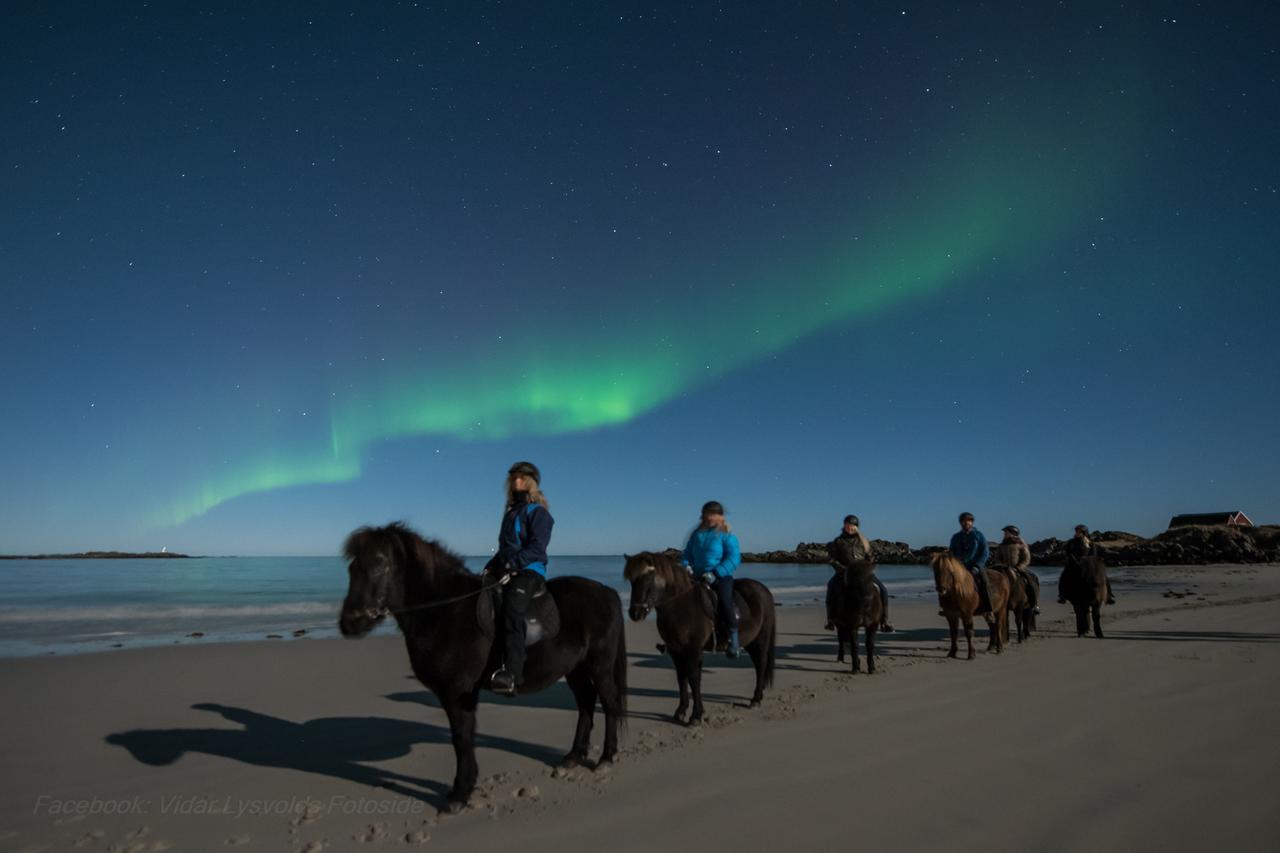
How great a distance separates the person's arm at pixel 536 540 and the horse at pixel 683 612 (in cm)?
170

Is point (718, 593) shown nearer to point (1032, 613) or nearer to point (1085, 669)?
point (1085, 669)

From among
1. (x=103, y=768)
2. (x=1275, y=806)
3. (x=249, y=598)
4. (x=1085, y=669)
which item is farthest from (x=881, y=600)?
(x=249, y=598)

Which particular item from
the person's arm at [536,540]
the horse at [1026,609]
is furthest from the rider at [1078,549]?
the person's arm at [536,540]

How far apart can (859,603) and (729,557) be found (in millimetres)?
3192

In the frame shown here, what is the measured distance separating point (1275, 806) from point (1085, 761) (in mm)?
1109

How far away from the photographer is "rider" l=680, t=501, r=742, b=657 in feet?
23.6

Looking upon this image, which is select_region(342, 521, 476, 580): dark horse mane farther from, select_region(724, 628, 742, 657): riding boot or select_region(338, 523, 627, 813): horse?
select_region(724, 628, 742, 657): riding boot

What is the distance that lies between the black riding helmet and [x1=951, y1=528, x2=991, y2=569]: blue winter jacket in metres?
9.15

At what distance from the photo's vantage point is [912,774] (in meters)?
4.82

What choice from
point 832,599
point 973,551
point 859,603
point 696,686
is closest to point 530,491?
point 696,686

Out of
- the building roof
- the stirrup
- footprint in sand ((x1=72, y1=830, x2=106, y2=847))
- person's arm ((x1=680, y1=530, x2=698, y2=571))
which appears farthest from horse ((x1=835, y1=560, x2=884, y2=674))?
the building roof

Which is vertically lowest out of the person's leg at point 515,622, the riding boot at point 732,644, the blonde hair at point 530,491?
the riding boot at point 732,644

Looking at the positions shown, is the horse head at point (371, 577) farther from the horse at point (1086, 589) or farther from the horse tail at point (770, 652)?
the horse at point (1086, 589)

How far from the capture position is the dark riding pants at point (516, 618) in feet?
14.9
